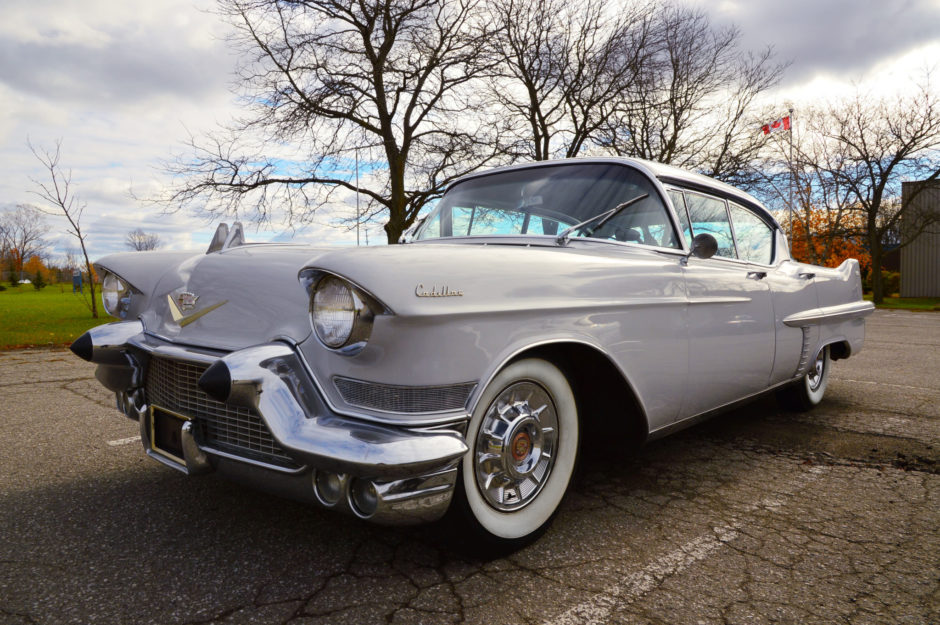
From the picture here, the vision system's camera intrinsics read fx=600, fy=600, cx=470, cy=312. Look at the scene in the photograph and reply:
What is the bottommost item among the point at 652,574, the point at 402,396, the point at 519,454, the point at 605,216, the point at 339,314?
the point at 652,574

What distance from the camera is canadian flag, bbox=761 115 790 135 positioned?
18.7 m

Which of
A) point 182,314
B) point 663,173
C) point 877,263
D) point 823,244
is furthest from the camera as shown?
point 823,244

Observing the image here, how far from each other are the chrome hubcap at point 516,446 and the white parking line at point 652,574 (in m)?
0.40

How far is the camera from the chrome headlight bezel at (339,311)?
5.54 feet

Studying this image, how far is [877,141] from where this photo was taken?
2309 cm

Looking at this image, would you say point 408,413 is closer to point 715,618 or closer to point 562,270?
point 562,270

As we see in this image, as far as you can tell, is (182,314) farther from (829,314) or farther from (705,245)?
(829,314)

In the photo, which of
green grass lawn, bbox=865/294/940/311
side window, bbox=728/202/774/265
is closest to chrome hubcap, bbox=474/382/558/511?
side window, bbox=728/202/774/265

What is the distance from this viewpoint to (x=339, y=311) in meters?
1.74

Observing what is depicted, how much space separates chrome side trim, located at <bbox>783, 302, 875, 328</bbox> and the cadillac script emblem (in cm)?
248

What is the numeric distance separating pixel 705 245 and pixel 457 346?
1466 millimetres

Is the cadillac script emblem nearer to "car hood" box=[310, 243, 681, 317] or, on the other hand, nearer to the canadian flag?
"car hood" box=[310, 243, 681, 317]

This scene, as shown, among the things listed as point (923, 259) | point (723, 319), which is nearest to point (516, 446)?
point (723, 319)

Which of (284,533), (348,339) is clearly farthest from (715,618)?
(284,533)
